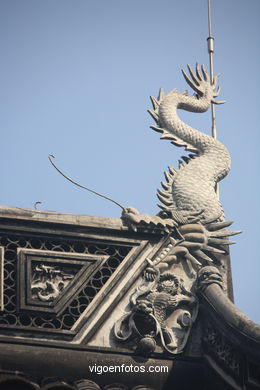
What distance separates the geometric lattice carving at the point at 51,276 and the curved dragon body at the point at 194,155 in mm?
2605

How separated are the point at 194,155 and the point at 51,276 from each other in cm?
505

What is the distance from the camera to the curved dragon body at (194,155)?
Answer: 137 feet

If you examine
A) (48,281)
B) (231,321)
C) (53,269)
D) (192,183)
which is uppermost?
(192,183)

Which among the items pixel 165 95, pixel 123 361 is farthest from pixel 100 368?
pixel 165 95

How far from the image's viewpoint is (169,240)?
41188 millimetres

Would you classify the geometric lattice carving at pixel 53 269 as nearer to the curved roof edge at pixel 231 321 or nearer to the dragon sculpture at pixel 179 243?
the dragon sculpture at pixel 179 243

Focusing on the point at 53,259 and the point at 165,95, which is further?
the point at 165,95

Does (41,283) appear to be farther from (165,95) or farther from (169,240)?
(165,95)

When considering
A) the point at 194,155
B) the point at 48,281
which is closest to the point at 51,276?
the point at 48,281

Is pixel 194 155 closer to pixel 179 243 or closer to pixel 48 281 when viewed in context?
pixel 179 243

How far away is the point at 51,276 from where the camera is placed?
40.2 meters

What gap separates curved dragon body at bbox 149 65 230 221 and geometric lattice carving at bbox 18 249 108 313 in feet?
8.55

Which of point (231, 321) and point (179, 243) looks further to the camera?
point (179, 243)

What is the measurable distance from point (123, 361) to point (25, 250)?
314cm
